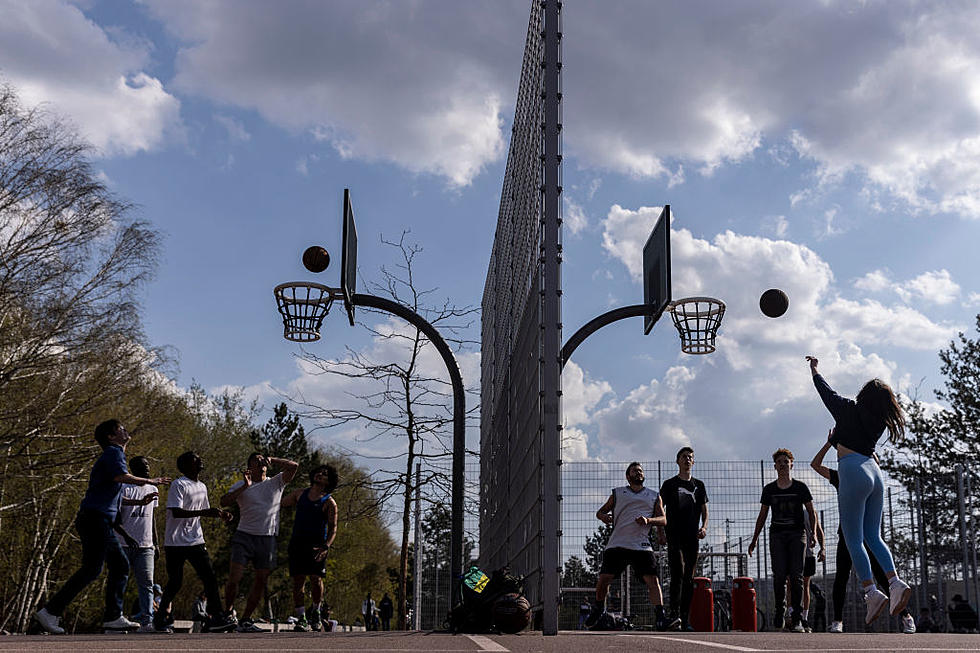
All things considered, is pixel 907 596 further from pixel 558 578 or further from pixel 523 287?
pixel 523 287

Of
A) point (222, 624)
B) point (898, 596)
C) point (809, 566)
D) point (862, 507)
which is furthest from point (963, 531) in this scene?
point (222, 624)

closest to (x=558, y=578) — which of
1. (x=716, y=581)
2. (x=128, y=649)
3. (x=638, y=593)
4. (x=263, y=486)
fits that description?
(x=128, y=649)

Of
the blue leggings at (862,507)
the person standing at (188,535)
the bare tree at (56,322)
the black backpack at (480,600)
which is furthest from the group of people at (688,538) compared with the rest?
the bare tree at (56,322)

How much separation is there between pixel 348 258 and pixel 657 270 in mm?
3410

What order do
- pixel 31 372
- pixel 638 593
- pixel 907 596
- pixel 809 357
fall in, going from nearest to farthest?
pixel 907 596 → pixel 809 357 → pixel 638 593 → pixel 31 372

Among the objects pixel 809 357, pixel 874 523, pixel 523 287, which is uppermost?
pixel 523 287

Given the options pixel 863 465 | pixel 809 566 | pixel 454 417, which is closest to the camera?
pixel 863 465

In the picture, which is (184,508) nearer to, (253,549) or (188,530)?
(188,530)

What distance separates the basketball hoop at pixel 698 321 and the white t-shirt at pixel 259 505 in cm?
489

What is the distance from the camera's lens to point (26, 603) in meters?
33.2

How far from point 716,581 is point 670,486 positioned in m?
5.69

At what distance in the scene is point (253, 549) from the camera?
1073 cm

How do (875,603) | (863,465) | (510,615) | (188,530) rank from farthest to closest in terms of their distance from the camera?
1. (188,530)
2. (510,615)
3. (863,465)
4. (875,603)

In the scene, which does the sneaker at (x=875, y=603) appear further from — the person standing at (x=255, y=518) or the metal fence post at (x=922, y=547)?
the metal fence post at (x=922, y=547)
